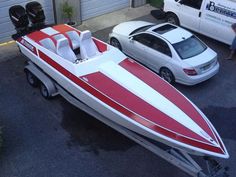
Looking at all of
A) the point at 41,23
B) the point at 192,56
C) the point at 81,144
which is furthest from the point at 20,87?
the point at 192,56

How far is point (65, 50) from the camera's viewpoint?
30.8 ft

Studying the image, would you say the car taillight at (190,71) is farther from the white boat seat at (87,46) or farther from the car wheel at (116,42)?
the car wheel at (116,42)

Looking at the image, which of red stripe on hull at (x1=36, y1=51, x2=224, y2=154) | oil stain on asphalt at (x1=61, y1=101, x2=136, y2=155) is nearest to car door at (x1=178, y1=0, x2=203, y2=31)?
oil stain on asphalt at (x1=61, y1=101, x2=136, y2=155)

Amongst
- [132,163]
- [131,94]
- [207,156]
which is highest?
[131,94]

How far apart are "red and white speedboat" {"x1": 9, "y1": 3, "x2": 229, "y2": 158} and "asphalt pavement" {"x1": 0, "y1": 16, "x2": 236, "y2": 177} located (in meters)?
0.78

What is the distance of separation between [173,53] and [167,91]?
223 centimetres

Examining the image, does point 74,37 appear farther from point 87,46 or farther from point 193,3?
point 193,3

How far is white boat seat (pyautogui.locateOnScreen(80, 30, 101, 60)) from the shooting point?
9.52 m

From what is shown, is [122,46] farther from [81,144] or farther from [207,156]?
[207,156]

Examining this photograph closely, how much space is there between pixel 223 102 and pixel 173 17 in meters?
4.94

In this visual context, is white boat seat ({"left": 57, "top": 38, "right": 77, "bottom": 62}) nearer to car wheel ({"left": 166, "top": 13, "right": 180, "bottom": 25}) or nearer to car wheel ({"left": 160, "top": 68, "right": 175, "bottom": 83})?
car wheel ({"left": 160, "top": 68, "right": 175, "bottom": 83})

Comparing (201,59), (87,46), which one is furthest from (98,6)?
(201,59)

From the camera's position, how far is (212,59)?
10.2 meters

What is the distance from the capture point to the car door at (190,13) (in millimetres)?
12541
